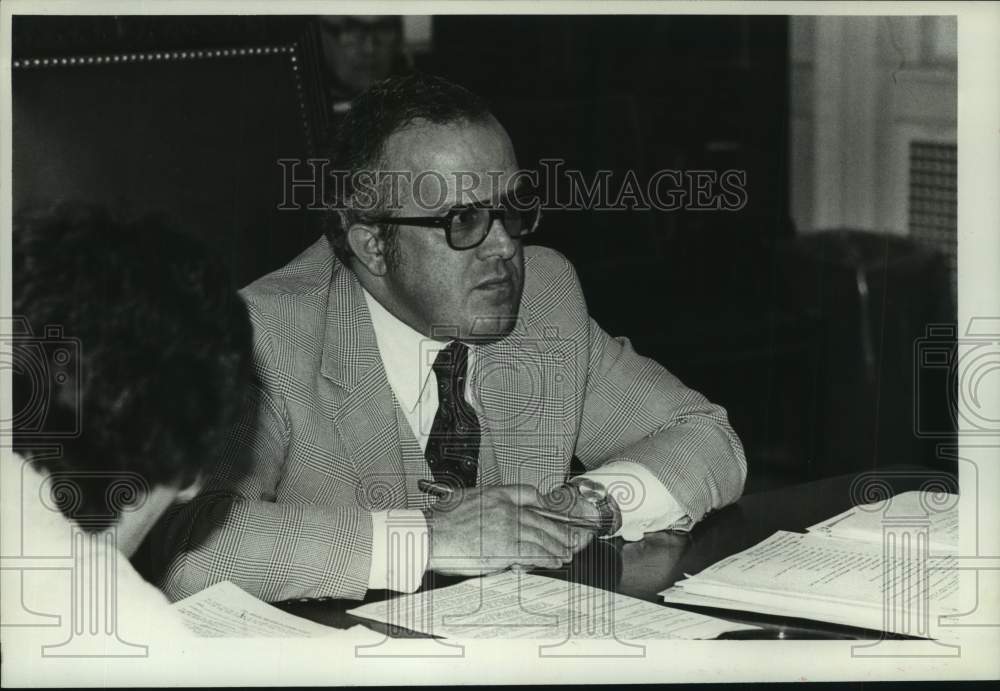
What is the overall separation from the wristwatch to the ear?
21.3 inches

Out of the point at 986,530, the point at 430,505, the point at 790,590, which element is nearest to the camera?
the point at 790,590

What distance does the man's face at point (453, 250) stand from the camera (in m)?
2.13

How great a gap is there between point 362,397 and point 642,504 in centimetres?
55

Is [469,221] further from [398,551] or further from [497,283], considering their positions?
[398,551]

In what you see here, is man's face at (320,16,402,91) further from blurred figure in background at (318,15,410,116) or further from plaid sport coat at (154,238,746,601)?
plaid sport coat at (154,238,746,601)

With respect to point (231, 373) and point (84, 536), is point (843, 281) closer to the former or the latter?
point (231, 373)

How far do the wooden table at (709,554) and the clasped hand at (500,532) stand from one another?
3 cm

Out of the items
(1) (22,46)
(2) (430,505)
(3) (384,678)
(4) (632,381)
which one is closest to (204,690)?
(3) (384,678)

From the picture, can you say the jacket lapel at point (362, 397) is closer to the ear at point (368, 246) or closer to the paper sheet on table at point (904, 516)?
the ear at point (368, 246)

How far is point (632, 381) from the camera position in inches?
91.1

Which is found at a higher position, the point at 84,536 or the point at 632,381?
the point at 632,381

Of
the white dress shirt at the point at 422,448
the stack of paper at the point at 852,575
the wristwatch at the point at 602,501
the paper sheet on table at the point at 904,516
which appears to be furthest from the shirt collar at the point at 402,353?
the paper sheet on table at the point at 904,516

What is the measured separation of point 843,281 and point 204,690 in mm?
1483

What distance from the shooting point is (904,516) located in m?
2.24
